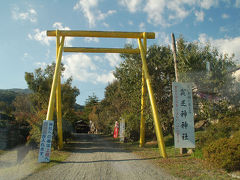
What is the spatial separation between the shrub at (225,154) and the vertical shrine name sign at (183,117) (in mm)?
2368

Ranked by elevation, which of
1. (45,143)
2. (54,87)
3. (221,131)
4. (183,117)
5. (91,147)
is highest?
(54,87)

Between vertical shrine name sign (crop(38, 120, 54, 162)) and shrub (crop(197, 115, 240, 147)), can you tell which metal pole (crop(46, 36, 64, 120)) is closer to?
vertical shrine name sign (crop(38, 120, 54, 162))

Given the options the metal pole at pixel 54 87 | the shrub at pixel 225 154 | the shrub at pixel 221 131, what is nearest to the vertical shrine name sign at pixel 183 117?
the shrub at pixel 221 131

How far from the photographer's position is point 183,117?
9.86 metres

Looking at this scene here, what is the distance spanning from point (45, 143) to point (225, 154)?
726cm

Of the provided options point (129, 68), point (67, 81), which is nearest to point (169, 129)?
point (129, 68)

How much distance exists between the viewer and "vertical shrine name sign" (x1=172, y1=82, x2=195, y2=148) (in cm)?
962

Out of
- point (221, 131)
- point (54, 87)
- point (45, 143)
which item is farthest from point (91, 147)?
point (221, 131)

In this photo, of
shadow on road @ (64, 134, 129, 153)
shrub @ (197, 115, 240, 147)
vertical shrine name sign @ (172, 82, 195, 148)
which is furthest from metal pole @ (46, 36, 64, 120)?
shrub @ (197, 115, 240, 147)

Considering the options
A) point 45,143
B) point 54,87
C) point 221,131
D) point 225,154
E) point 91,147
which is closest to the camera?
point 225,154

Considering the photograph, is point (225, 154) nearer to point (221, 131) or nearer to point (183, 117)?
point (221, 131)

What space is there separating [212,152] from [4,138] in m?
11.5

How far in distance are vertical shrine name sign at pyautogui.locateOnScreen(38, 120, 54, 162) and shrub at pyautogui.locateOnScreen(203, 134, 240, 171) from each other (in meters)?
6.60

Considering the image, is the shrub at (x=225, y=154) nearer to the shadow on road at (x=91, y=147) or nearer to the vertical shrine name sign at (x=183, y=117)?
the vertical shrine name sign at (x=183, y=117)
